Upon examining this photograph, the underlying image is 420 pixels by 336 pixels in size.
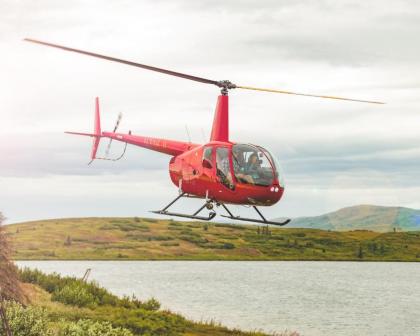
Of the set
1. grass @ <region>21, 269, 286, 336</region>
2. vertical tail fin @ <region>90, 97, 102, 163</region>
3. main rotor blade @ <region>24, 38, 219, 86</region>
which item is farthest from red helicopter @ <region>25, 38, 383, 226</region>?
grass @ <region>21, 269, 286, 336</region>

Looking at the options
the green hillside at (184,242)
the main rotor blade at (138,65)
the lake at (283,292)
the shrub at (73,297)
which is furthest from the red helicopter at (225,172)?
the green hillside at (184,242)

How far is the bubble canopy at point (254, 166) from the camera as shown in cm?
1855

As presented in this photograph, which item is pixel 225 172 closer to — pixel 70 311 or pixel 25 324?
pixel 25 324

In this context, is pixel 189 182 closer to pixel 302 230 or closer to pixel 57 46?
pixel 57 46

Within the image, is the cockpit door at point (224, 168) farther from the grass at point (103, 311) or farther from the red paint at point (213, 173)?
the grass at point (103, 311)

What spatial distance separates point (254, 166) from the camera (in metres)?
18.8

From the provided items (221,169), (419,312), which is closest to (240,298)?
(419,312)

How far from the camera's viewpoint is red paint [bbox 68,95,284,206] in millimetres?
18562

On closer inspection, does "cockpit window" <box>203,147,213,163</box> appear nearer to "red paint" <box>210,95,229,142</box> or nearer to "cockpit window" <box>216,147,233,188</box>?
"cockpit window" <box>216,147,233,188</box>

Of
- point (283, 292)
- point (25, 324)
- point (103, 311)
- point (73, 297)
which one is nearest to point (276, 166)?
point (25, 324)

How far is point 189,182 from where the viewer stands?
20.4m

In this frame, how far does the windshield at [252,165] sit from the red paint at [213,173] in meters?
0.07

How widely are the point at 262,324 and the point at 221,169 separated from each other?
41297 millimetres

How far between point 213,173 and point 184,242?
Result: 144 meters
